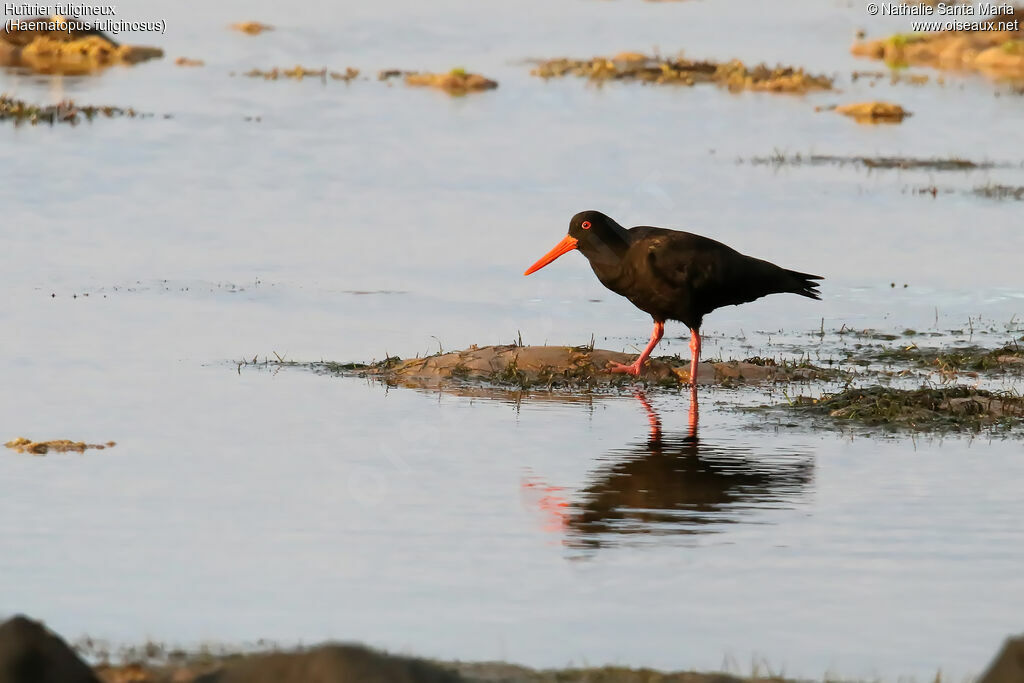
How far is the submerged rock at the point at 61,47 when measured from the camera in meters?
52.9

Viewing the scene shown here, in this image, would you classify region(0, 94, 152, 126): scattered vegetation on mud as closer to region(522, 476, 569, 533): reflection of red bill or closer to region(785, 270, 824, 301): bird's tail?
region(785, 270, 824, 301): bird's tail

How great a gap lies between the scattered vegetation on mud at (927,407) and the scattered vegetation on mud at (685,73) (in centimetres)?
3403

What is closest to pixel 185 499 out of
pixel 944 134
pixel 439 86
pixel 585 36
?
pixel 944 134

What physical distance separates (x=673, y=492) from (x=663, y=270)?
402 centimetres

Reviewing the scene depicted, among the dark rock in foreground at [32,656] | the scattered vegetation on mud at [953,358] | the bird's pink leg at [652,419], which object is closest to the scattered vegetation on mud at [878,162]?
the scattered vegetation on mud at [953,358]

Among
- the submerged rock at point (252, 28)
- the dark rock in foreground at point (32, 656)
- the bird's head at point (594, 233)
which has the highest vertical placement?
the submerged rock at point (252, 28)

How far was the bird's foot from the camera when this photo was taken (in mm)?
15477

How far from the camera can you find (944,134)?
3884cm

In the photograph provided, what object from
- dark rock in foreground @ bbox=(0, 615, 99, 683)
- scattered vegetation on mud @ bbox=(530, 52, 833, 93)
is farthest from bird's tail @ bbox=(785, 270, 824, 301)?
scattered vegetation on mud @ bbox=(530, 52, 833, 93)

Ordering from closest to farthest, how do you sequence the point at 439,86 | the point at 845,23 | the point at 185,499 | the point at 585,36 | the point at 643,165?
the point at 185,499 < the point at 643,165 < the point at 439,86 < the point at 585,36 < the point at 845,23

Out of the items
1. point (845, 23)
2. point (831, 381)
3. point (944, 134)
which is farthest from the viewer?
point (845, 23)

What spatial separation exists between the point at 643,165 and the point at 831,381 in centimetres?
1776

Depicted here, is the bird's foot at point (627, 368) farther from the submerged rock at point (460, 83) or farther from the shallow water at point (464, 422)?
the submerged rock at point (460, 83)

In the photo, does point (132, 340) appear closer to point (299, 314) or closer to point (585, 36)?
point (299, 314)
